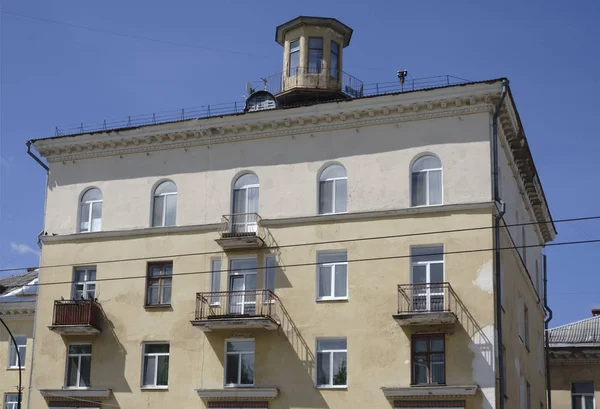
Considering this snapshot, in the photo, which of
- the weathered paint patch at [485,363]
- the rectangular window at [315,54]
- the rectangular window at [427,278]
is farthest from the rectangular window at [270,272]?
the rectangular window at [315,54]

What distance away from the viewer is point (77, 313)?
34.2 metres

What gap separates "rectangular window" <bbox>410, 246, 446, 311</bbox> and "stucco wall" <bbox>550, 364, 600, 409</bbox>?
727 inches

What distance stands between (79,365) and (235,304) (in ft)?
20.6

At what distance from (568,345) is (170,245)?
2134 centimetres

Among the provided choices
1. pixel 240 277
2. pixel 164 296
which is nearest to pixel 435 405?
pixel 240 277

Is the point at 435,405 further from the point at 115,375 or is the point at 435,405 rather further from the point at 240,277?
the point at 115,375

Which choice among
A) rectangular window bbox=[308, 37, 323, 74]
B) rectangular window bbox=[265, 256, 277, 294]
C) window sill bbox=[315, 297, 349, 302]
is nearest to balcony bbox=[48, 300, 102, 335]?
rectangular window bbox=[265, 256, 277, 294]

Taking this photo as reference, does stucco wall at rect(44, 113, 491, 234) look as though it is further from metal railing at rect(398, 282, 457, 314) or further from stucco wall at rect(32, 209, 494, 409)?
metal railing at rect(398, 282, 457, 314)

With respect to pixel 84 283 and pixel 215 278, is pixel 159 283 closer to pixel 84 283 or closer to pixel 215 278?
pixel 215 278

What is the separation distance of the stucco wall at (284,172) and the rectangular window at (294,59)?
4.73 m

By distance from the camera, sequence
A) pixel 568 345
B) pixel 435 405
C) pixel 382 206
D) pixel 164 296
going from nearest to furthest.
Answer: pixel 435 405, pixel 382 206, pixel 164 296, pixel 568 345

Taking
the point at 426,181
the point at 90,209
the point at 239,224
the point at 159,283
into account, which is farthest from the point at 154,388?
the point at 426,181

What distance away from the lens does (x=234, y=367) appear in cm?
3238

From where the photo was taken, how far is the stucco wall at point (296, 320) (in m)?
30.1
